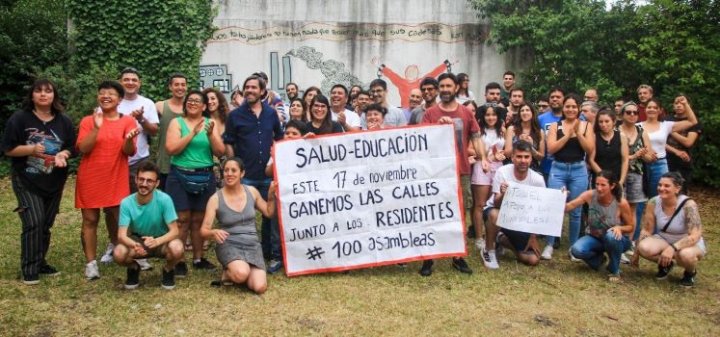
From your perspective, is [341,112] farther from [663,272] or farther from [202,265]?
[663,272]

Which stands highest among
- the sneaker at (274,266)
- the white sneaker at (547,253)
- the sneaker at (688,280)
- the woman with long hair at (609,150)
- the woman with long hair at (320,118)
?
the woman with long hair at (320,118)

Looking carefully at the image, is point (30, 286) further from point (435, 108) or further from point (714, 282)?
point (714, 282)

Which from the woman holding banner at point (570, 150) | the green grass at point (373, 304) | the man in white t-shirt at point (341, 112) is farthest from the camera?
the man in white t-shirt at point (341, 112)

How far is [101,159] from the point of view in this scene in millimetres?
5539

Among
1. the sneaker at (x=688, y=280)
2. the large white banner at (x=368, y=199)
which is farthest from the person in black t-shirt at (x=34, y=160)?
the sneaker at (x=688, y=280)

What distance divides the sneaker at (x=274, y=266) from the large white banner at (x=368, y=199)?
0.70 feet

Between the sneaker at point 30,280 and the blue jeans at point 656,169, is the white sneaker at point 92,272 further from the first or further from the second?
the blue jeans at point 656,169

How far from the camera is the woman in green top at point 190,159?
571 cm

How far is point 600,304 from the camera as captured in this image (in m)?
5.40

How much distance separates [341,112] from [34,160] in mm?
3206

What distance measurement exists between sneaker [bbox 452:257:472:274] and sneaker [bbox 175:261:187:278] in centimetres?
272

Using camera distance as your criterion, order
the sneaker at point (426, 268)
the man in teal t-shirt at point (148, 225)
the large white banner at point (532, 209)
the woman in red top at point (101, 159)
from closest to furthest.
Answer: the man in teal t-shirt at point (148, 225) < the woman in red top at point (101, 159) < the sneaker at point (426, 268) < the large white banner at point (532, 209)

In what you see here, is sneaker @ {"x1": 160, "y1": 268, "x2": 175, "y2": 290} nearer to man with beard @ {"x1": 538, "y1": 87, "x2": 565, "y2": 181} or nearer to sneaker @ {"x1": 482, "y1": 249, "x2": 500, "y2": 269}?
sneaker @ {"x1": 482, "y1": 249, "x2": 500, "y2": 269}

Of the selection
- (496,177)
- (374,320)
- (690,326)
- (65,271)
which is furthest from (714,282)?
(65,271)
